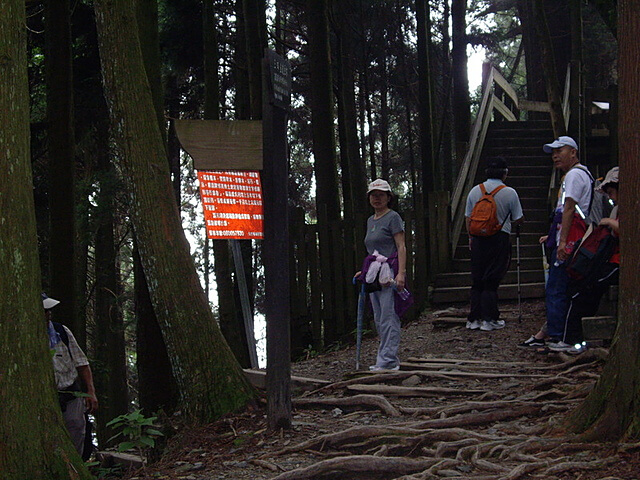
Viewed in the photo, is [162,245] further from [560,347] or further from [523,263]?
[523,263]

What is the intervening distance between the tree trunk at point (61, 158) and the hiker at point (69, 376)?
4733 mm

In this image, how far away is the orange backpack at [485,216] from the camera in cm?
1037

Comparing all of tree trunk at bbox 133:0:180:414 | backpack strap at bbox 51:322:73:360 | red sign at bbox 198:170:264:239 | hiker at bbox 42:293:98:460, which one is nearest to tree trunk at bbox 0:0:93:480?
hiker at bbox 42:293:98:460

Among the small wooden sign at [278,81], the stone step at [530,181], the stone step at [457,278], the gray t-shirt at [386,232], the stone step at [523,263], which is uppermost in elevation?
the small wooden sign at [278,81]

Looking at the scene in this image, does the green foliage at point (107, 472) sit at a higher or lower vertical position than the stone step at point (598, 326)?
lower

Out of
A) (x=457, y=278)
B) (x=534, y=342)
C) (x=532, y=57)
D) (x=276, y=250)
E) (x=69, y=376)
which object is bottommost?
(x=534, y=342)

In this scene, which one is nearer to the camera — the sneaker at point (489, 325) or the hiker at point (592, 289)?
the hiker at point (592, 289)

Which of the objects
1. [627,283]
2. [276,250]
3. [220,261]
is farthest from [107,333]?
[627,283]

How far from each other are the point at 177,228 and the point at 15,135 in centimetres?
258

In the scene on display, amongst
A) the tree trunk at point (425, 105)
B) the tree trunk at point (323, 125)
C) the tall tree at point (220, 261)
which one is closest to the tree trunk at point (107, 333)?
the tall tree at point (220, 261)

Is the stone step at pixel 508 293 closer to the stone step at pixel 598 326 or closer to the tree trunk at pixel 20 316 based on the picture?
the stone step at pixel 598 326

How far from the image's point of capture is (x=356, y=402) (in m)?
7.65

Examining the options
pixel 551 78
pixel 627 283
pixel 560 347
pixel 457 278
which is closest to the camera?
pixel 627 283

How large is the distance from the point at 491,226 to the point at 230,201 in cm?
310
